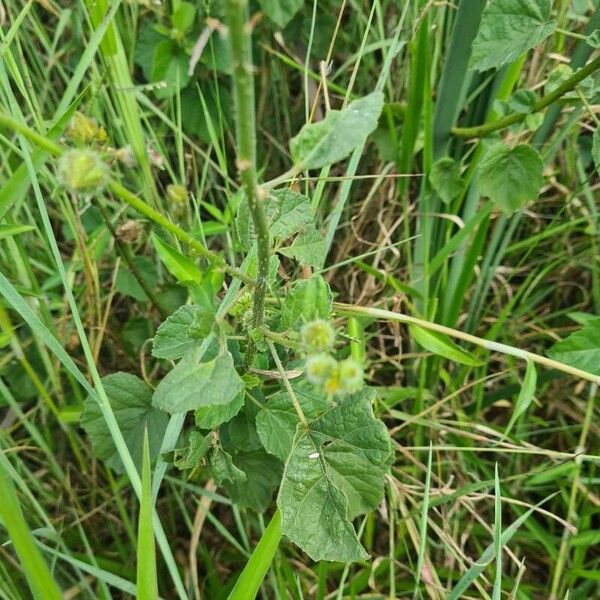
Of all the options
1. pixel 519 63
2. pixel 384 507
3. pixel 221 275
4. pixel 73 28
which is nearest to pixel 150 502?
pixel 221 275

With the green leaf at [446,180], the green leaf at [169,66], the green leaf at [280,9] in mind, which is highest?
the green leaf at [280,9]

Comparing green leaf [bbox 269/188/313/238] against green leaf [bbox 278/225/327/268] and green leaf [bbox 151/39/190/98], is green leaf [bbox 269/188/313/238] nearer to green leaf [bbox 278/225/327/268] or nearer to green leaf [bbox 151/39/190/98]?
green leaf [bbox 278/225/327/268]

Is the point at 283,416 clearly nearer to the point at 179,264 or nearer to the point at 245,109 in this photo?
the point at 179,264

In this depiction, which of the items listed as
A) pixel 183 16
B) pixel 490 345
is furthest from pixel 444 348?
pixel 183 16

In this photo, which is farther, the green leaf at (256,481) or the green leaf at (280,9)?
the green leaf at (280,9)

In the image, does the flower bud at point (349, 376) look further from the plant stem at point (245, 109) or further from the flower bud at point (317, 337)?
the plant stem at point (245, 109)

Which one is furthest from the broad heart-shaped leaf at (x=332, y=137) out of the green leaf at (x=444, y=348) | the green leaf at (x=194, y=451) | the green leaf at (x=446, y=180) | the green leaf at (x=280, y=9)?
the green leaf at (x=280, y=9)
